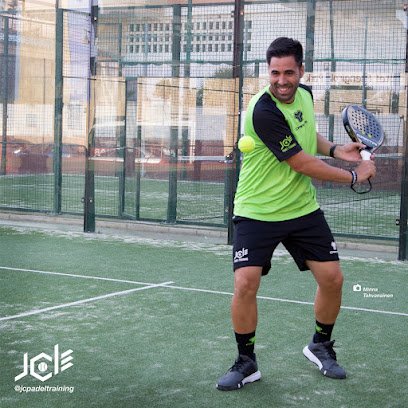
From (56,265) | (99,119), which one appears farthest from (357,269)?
(99,119)

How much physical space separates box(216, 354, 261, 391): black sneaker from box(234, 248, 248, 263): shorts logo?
52 centimetres

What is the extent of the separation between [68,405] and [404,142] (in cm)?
629

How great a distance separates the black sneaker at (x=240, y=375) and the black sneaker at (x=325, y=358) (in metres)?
0.39

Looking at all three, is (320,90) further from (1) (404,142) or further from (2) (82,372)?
(2) (82,372)

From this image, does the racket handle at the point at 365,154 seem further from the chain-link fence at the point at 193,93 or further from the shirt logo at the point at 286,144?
the chain-link fence at the point at 193,93

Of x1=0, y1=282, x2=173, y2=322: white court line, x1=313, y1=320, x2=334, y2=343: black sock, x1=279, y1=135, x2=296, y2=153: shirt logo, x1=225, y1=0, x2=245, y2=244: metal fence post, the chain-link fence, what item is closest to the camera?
x1=279, y1=135, x2=296, y2=153: shirt logo

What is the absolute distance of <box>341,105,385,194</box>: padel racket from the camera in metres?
5.14

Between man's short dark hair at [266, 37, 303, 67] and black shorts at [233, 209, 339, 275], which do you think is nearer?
man's short dark hair at [266, 37, 303, 67]

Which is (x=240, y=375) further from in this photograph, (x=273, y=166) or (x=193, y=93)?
(x=193, y=93)

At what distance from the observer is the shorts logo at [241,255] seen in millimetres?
5059

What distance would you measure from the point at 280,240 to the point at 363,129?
31.5 inches

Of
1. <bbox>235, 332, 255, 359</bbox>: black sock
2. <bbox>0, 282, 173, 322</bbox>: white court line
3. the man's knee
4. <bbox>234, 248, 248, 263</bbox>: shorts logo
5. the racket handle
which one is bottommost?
<bbox>0, 282, 173, 322</bbox>: white court line

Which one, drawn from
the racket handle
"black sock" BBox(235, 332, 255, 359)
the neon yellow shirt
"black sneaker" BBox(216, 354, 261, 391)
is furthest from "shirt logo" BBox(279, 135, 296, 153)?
"black sneaker" BBox(216, 354, 261, 391)

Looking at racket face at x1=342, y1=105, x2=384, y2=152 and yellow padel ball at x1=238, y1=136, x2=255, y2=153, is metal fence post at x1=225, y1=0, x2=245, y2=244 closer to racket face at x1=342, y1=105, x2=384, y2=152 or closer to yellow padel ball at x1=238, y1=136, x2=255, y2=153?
racket face at x1=342, y1=105, x2=384, y2=152
